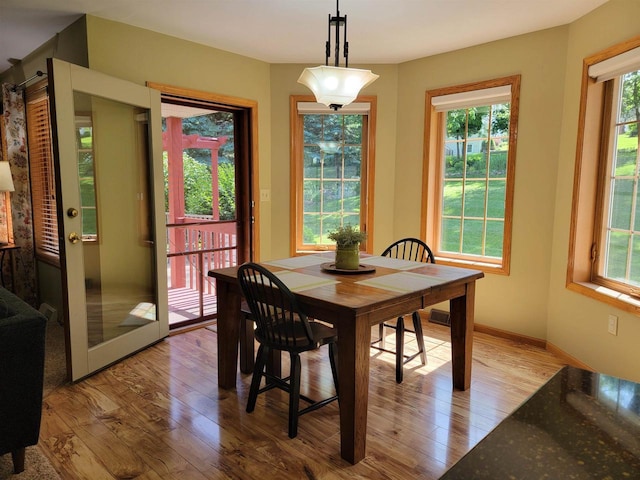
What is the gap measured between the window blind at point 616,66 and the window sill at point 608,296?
Result: 1370mm

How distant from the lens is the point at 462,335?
8.91ft

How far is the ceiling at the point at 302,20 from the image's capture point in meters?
2.87

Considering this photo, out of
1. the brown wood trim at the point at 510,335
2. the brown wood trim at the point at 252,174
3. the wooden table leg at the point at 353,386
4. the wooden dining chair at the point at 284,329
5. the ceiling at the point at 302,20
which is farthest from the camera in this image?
the brown wood trim at the point at 252,174

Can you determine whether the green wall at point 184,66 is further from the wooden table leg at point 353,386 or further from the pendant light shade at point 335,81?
the wooden table leg at point 353,386

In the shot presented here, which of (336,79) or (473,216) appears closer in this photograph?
(336,79)

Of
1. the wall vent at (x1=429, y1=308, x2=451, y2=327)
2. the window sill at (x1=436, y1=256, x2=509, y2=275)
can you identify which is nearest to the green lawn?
the window sill at (x1=436, y1=256, x2=509, y2=275)

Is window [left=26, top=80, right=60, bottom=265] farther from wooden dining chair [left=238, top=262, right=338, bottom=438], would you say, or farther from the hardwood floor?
wooden dining chair [left=238, top=262, right=338, bottom=438]

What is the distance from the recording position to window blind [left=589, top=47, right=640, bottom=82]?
2.63 meters

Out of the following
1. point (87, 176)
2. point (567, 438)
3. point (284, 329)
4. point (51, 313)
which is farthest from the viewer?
point (51, 313)

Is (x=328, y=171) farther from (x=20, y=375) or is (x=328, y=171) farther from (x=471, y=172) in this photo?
(x=20, y=375)

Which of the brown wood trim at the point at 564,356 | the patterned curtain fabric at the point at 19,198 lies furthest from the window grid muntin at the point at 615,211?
the patterned curtain fabric at the point at 19,198

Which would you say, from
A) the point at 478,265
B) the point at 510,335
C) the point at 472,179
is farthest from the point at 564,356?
the point at 472,179

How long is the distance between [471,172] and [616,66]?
136cm

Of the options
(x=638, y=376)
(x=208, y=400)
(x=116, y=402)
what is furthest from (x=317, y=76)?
(x=638, y=376)
